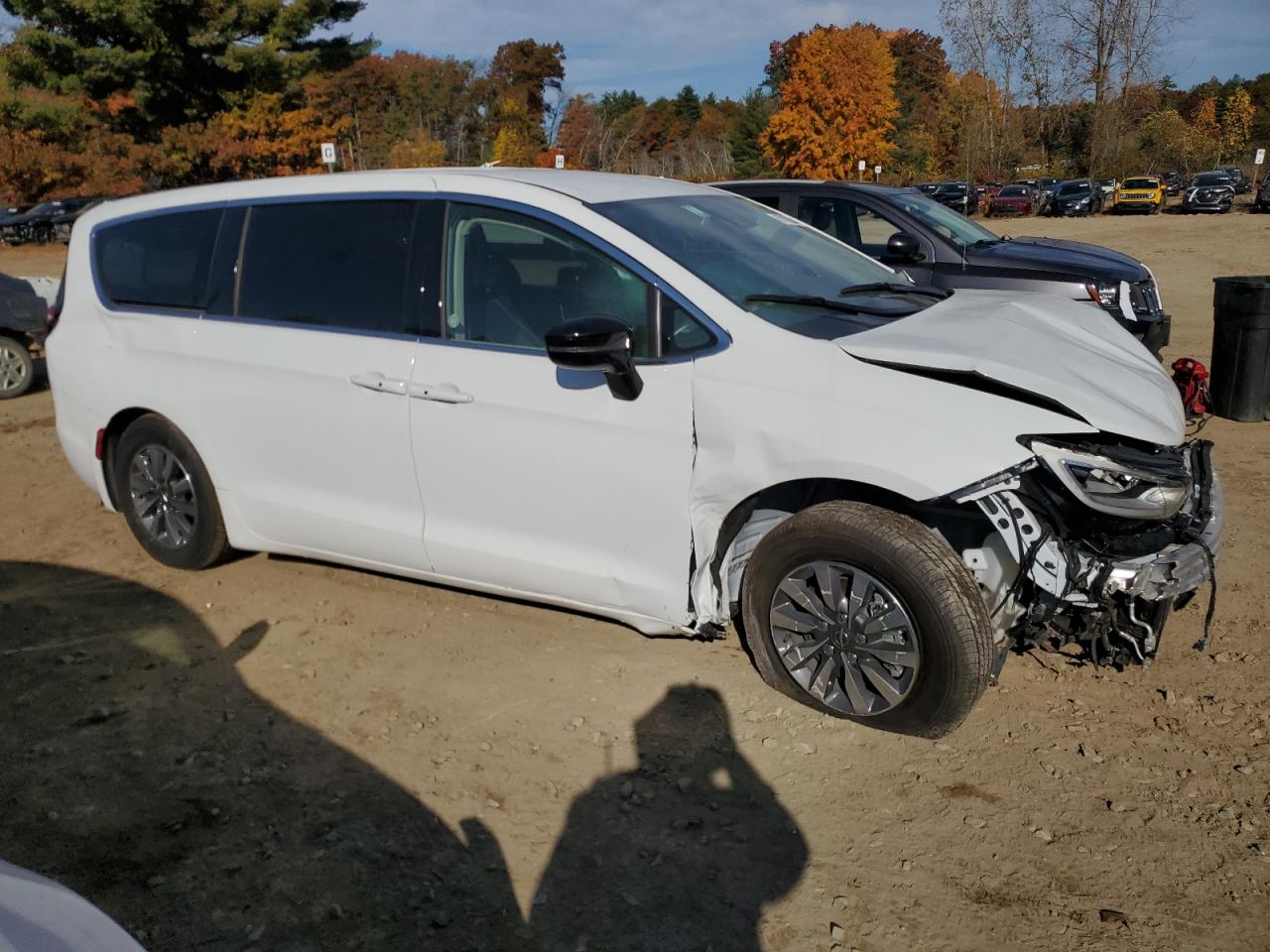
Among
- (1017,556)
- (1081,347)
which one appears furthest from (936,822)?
(1081,347)

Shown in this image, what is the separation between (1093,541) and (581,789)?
73.0 inches

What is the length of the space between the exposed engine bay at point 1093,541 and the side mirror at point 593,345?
119 centimetres

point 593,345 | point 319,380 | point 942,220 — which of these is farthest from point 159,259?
point 942,220

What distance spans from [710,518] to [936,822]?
122 cm

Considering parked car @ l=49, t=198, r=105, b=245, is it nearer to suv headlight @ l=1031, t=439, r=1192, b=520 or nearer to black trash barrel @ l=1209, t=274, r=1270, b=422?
black trash barrel @ l=1209, t=274, r=1270, b=422

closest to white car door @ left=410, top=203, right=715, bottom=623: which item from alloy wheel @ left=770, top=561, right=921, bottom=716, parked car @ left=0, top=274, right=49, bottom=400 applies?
alloy wheel @ left=770, top=561, right=921, bottom=716

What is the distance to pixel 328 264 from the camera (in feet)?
14.9

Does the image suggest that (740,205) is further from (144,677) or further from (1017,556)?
(144,677)

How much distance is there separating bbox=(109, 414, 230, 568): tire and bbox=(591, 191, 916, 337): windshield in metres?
2.42

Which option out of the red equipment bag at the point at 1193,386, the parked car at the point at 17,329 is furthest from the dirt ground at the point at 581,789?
the parked car at the point at 17,329

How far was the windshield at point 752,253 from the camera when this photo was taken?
12.8 ft

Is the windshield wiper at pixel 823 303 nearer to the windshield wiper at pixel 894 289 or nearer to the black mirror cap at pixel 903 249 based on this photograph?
the windshield wiper at pixel 894 289

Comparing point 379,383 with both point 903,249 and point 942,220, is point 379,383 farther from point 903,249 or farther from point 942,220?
point 942,220

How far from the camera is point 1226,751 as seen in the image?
143 inches
